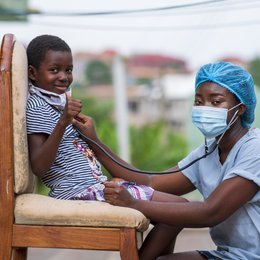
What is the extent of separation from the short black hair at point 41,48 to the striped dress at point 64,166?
162mm

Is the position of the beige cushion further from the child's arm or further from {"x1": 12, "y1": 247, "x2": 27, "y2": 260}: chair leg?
{"x1": 12, "y1": 247, "x2": 27, "y2": 260}: chair leg

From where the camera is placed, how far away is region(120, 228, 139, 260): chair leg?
2.48 meters

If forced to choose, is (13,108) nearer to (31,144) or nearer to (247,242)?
(31,144)

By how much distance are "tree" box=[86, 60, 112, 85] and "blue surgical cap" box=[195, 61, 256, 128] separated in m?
22.9

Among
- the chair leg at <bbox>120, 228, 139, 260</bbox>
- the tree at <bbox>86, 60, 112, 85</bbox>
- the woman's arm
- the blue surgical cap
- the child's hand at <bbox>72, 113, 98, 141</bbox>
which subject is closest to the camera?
the chair leg at <bbox>120, 228, 139, 260</bbox>

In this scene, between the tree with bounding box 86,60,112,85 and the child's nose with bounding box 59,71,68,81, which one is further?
the tree with bounding box 86,60,112,85

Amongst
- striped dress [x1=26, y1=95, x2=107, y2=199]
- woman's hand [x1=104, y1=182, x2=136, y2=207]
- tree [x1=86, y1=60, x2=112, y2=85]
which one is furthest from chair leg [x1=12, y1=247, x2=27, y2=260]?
tree [x1=86, y1=60, x2=112, y2=85]

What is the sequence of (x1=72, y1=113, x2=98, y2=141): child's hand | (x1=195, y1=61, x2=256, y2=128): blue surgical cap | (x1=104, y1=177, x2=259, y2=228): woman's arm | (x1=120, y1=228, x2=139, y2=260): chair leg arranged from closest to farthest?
1. (x1=120, y1=228, x2=139, y2=260): chair leg
2. (x1=104, y1=177, x2=259, y2=228): woman's arm
3. (x1=195, y1=61, x2=256, y2=128): blue surgical cap
4. (x1=72, y1=113, x2=98, y2=141): child's hand

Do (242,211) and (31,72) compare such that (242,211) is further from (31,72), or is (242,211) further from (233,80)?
(31,72)

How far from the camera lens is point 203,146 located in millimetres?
3006

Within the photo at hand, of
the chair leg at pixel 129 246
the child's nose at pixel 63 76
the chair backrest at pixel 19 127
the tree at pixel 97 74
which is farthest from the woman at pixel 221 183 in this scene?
the tree at pixel 97 74

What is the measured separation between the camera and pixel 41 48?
278 cm

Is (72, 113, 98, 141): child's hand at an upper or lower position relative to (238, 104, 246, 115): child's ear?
lower

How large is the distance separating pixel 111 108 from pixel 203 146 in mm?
18940
